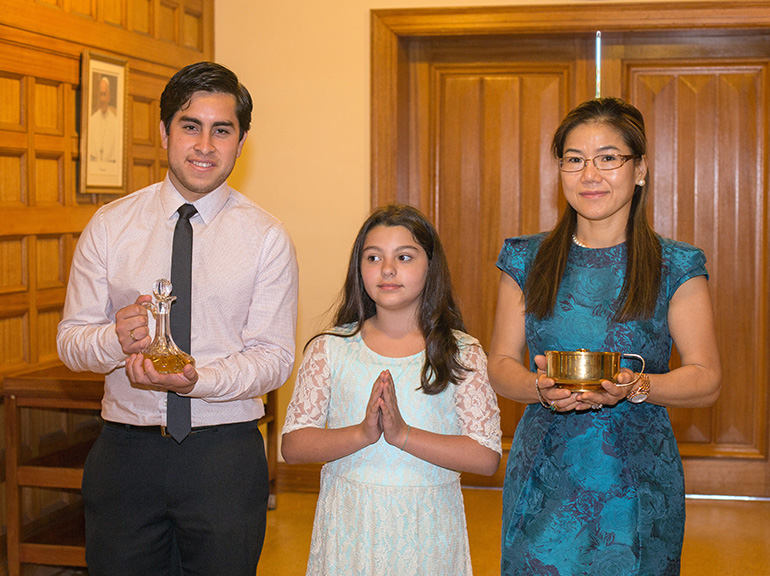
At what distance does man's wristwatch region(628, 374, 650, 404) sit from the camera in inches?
68.0

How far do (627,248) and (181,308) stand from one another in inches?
38.6

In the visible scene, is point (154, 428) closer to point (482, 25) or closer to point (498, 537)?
point (498, 537)

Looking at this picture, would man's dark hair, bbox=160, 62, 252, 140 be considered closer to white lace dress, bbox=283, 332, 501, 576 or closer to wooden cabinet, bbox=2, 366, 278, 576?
white lace dress, bbox=283, 332, 501, 576

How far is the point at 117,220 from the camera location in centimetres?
201

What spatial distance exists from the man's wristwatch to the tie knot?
1030 mm

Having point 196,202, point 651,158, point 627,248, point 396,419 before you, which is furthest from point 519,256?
point 651,158

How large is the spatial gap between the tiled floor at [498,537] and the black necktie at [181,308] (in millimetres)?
1749

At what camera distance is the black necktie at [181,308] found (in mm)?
1906

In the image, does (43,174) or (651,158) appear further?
(651,158)

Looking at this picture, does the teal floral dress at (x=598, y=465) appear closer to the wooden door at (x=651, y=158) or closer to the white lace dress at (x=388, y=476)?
the white lace dress at (x=388, y=476)

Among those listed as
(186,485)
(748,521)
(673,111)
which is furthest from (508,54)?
(186,485)

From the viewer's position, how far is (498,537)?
3994 mm

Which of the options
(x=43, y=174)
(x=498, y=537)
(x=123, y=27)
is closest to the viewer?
(x=43, y=174)

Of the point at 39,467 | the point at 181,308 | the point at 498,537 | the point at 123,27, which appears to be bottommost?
the point at 498,537
